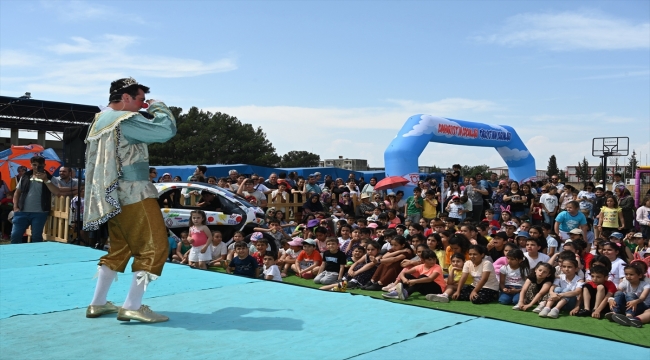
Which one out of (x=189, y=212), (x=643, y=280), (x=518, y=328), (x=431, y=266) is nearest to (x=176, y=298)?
(x=518, y=328)

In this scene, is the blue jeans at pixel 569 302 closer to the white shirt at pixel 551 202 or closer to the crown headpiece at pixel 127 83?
the crown headpiece at pixel 127 83

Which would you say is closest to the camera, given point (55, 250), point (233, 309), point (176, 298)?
point (233, 309)

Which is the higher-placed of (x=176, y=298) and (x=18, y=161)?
(x=18, y=161)

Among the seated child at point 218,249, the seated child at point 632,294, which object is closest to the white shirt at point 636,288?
the seated child at point 632,294

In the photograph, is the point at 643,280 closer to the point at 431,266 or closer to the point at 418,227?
the point at 431,266

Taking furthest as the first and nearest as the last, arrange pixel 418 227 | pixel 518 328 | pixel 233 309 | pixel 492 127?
pixel 492 127
pixel 418 227
pixel 233 309
pixel 518 328

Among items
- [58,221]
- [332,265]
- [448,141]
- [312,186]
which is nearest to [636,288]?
[332,265]

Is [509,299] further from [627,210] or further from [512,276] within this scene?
[627,210]

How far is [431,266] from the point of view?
6.99 meters

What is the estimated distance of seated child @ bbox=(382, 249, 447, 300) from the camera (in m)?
6.77

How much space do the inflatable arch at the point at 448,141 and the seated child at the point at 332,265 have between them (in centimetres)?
653

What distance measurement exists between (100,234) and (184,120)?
35.1m

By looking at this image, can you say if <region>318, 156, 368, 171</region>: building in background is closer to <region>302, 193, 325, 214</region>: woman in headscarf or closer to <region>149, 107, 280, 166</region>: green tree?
<region>149, 107, 280, 166</region>: green tree

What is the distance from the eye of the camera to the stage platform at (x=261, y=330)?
11.2 ft
